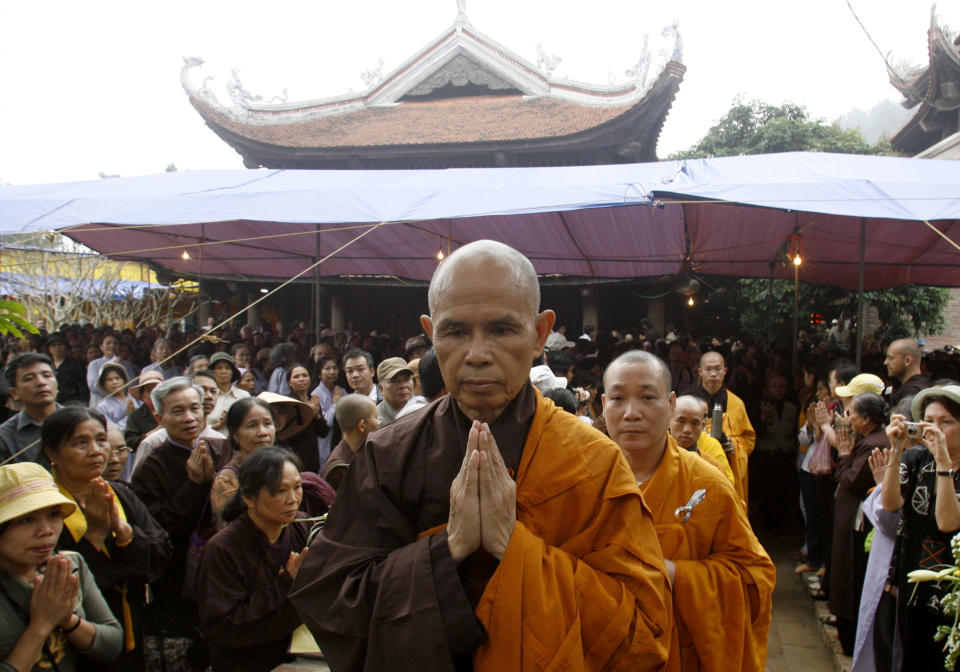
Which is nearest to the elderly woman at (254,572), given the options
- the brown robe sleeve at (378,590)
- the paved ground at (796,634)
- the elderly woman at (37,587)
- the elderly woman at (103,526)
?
the elderly woman at (103,526)

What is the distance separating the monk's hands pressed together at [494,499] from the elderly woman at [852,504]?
11.4 feet

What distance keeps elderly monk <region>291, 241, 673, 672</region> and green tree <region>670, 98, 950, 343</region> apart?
397 inches

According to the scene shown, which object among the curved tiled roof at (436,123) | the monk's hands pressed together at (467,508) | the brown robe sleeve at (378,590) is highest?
the curved tiled roof at (436,123)

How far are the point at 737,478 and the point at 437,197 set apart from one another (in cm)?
344

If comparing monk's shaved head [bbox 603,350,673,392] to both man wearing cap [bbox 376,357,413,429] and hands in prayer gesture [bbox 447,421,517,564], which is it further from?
man wearing cap [bbox 376,357,413,429]

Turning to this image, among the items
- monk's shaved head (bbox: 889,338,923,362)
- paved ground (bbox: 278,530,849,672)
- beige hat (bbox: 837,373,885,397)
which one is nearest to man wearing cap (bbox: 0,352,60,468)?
paved ground (bbox: 278,530,849,672)

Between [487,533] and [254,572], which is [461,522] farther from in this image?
[254,572]

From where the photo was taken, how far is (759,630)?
2.01 meters

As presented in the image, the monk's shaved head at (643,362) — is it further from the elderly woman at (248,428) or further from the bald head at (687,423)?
the elderly woman at (248,428)

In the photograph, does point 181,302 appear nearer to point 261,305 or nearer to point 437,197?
point 261,305

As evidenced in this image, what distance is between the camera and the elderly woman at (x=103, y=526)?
238cm

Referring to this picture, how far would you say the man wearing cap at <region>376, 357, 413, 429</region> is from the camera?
160 inches

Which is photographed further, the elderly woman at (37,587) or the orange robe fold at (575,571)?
the elderly woman at (37,587)

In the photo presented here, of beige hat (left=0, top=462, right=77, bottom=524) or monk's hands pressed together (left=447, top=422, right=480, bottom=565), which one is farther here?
beige hat (left=0, top=462, right=77, bottom=524)
